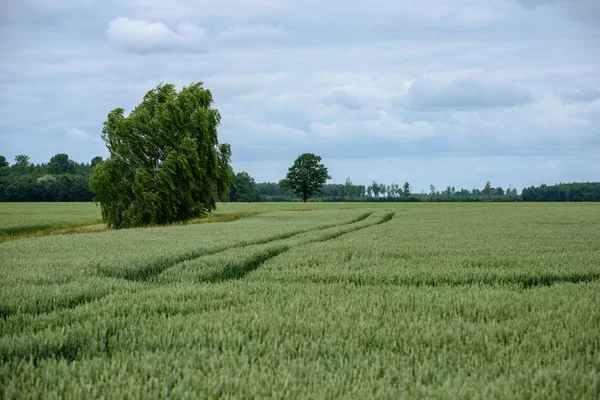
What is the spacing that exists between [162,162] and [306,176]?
251 ft

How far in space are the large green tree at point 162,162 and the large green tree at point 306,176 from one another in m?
72.1

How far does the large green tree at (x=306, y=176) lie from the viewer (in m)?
112

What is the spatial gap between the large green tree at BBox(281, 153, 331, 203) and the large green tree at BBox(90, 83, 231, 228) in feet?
236

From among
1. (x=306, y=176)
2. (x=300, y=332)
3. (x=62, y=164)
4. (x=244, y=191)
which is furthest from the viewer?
(x=62, y=164)

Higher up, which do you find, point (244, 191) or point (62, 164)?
point (62, 164)

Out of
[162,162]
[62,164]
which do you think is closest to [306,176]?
[162,162]

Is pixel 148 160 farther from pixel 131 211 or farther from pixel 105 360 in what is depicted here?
pixel 105 360

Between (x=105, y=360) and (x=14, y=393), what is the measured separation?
94 centimetres

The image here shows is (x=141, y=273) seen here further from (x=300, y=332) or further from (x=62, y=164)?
(x=62, y=164)

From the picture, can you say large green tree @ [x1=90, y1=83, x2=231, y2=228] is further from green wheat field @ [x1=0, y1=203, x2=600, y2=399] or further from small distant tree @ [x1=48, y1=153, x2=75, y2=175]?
small distant tree @ [x1=48, y1=153, x2=75, y2=175]

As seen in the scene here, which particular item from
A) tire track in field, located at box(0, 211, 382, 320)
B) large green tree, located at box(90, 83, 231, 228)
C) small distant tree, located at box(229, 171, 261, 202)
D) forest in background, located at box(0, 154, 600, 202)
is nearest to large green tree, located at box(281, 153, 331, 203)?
forest in background, located at box(0, 154, 600, 202)

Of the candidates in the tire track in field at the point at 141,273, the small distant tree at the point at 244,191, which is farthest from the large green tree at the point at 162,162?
the small distant tree at the point at 244,191

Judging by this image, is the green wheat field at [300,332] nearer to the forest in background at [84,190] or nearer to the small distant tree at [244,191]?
the forest in background at [84,190]

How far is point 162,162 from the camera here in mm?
36469
